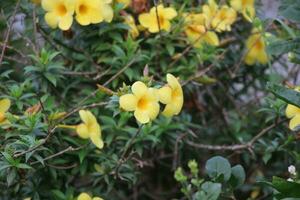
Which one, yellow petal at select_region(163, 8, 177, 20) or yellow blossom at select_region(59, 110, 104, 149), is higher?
yellow petal at select_region(163, 8, 177, 20)

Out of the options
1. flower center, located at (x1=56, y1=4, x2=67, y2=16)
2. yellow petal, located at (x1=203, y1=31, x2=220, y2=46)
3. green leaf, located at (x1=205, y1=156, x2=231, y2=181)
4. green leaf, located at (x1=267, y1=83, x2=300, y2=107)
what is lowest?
green leaf, located at (x1=205, y1=156, x2=231, y2=181)

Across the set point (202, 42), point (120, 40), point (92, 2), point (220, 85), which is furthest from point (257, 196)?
point (92, 2)

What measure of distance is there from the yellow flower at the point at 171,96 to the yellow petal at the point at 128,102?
3.0 inches

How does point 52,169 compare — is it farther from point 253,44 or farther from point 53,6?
point 253,44

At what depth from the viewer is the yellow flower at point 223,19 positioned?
2.44m

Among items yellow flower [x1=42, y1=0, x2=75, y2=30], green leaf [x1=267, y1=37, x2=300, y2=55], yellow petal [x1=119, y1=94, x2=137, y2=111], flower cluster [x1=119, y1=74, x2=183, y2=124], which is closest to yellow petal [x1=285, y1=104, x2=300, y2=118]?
green leaf [x1=267, y1=37, x2=300, y2=55]

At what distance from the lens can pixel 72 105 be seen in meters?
2.24

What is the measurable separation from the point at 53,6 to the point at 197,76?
1.96 feet

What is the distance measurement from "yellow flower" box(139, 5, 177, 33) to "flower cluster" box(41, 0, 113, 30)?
22 centimetres

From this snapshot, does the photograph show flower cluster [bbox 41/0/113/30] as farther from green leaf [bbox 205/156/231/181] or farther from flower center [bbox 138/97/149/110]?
green leaf [bbox 205/156/231/181]

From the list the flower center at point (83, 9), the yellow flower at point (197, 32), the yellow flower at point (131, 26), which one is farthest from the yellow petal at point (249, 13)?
the flower center at point (83, 9)

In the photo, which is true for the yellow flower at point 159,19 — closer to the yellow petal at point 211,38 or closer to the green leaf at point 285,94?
the yellow petal at point 211,38

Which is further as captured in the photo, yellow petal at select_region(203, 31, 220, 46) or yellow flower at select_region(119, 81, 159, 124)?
yellow petal at select_region(203, 31, 220, 46)

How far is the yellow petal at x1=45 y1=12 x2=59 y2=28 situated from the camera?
2127 millimetres
